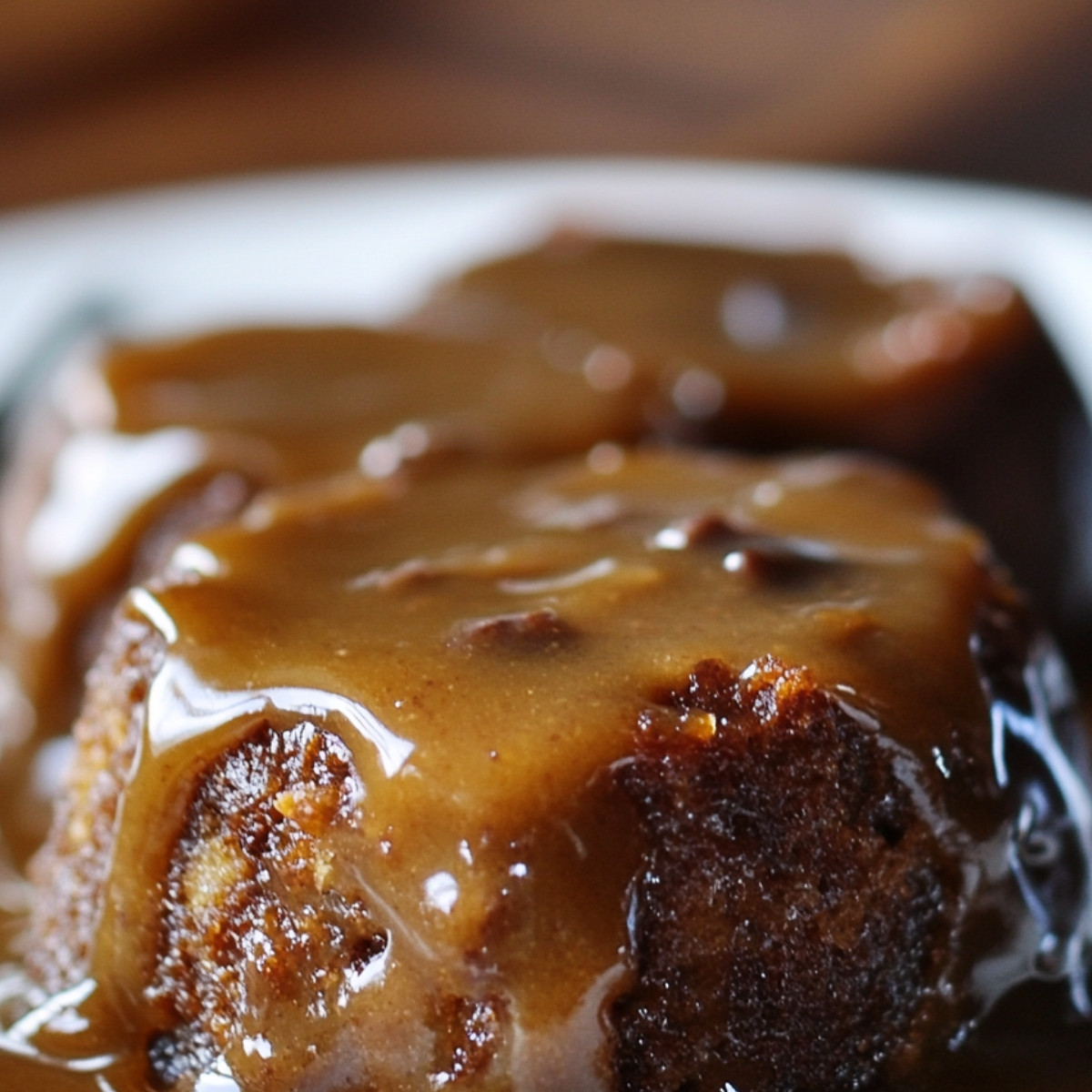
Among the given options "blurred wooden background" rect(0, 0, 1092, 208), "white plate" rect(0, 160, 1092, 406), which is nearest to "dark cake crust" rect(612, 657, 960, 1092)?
"white plate" rect(0, 160, 1092, 406)

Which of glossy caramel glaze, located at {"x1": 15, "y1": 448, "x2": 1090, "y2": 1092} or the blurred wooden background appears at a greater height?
glossy caramel glaze, located at {"x1": 15, "y1": 448, "x2": 1090, "y2": 1092}

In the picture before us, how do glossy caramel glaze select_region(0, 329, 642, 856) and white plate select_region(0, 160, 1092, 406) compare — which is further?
white plate select_region(0, 160, 1092, 406)

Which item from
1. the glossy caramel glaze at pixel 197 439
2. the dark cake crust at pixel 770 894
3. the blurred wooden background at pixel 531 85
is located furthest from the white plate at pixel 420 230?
the dark cake crust at pixel 770 894

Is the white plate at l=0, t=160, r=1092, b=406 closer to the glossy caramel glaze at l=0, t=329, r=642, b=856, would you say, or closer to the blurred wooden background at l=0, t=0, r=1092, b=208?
the glossy caramel glaze at l=0, t=329, r=642, b=856

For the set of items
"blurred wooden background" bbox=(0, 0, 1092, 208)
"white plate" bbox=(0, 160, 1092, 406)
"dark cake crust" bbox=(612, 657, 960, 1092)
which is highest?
"dark cake crust" bbox=(612, 657, 960, 1092)

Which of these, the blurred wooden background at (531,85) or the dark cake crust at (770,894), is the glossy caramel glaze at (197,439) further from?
the blurred wooden background at (531,85)

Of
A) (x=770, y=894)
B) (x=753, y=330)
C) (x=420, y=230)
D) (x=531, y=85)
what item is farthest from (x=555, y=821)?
(x=531, y=85)
